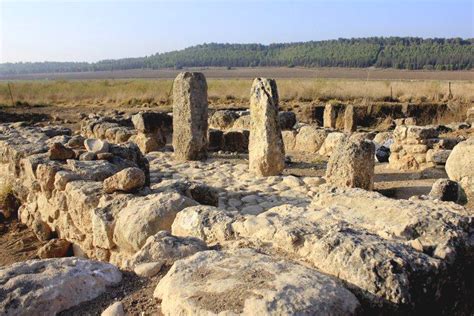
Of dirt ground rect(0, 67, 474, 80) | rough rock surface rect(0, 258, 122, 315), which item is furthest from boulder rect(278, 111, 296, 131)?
dirt ground rect(0, 67, 474, 80)

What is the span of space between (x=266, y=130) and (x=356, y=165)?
1862 mm

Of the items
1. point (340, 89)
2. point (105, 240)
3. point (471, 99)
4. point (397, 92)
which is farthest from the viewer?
point (340, 89)

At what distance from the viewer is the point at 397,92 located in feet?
80.3

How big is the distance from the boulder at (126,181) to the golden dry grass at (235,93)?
1779 cm

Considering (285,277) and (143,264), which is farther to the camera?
(143,264)

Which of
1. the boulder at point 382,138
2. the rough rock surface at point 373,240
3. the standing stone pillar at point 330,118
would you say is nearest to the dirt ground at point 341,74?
the standing stone pillar at point 330,118

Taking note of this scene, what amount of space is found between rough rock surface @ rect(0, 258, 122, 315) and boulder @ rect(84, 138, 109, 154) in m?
4.92

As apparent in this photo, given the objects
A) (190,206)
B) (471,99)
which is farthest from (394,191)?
(471,99)

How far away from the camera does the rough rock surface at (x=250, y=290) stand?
239 centimetres

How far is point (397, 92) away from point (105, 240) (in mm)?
21742

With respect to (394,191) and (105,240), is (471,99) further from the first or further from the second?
(105,240)

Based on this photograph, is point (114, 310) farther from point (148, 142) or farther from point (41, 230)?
point (148, 142)

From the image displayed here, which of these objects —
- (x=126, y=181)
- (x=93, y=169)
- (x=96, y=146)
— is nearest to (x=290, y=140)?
(x=96, y=146)

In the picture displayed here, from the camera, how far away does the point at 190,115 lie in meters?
10.6
